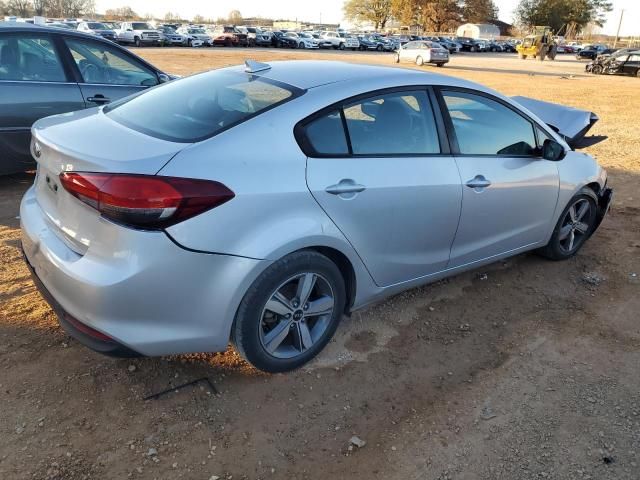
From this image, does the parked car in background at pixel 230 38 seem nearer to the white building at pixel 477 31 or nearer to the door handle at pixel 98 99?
the door handle at pixel 98 99

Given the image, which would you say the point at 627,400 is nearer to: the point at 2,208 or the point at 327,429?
the point at 327,429

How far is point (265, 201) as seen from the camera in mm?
2518

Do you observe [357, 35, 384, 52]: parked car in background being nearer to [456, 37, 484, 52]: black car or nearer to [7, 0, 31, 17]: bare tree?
[456, 37, 484, 52]: black car

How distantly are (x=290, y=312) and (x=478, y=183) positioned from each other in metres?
1.53

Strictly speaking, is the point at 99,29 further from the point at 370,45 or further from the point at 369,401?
the point at 369,401

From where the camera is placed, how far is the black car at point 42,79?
5117mm

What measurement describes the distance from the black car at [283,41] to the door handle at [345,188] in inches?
1965

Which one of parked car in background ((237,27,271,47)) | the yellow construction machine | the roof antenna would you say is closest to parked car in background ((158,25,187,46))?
parked car in background ((237,27,271,47))

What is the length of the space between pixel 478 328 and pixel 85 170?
2616 millimetres

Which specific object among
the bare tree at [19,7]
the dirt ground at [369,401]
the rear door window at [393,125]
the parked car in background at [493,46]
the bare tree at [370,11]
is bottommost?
the dirt ground at [369,401]

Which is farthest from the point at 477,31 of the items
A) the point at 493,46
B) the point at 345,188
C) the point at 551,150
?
→ the point at 345,188

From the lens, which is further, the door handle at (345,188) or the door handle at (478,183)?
the door handle at (478,183)

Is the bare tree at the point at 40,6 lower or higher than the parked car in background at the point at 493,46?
higher

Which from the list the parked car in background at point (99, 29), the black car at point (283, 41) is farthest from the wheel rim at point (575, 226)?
the black car at point (283, 41)
